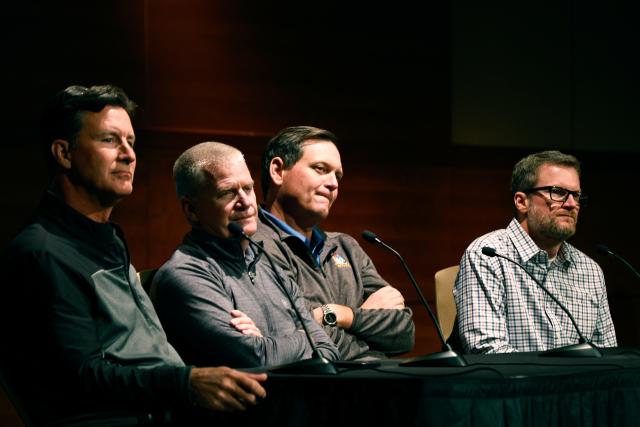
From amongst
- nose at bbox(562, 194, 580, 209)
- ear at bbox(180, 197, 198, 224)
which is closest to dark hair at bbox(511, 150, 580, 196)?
nose at bbox(562, 194, 580, 209)

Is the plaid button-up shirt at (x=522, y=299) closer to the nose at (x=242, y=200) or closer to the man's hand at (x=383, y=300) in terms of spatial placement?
the man's hand at (x=383, y=300)

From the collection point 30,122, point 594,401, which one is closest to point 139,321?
point 594,401

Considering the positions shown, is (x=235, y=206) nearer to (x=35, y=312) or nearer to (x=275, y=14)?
(x=35, y=312)

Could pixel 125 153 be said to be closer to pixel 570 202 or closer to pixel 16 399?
pixel 16 399

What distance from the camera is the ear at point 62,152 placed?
7.05 feet

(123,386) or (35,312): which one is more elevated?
(35,312)

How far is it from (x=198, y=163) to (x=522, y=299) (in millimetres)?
1368

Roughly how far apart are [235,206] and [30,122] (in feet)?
6.06

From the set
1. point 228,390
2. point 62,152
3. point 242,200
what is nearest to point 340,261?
point 242,200

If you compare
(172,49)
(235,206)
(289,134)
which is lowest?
(235,206)

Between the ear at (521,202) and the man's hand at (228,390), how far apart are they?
198 centimetres

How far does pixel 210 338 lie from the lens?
231cm

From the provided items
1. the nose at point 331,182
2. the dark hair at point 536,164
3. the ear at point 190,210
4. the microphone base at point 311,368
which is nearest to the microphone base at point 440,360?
the microphone base at point 311,368

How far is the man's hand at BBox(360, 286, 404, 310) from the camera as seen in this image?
3090mm
